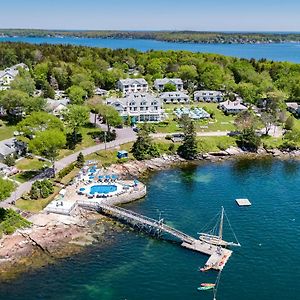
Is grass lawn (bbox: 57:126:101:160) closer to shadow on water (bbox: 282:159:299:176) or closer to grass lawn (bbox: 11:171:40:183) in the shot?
grass lawn (bbox: 11:171:40:183)

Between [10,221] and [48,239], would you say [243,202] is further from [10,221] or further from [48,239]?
[10,221]

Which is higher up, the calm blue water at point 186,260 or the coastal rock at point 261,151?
the coastal rock at point 261,151

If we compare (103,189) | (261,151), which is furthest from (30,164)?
(261,151)

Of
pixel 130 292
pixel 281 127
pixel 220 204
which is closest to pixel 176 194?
pixel 220 204

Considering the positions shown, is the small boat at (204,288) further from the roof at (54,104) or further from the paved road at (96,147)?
the roof at (54,104)

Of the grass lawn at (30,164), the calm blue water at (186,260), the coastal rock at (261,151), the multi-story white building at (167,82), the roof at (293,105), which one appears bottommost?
the calm blue water at (186,260)

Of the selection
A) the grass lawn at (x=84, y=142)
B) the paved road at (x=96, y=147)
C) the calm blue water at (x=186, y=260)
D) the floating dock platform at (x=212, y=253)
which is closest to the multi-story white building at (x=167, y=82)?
the paved road at (x=96, y=147)
